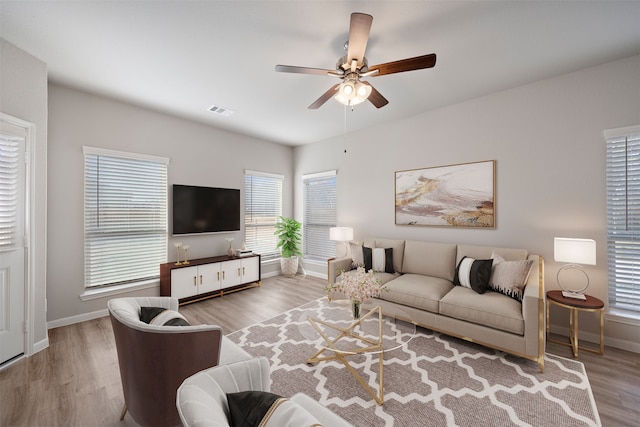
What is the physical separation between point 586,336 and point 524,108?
263 cm

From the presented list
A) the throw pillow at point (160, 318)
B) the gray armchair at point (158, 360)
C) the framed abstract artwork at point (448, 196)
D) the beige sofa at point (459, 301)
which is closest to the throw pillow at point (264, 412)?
the gray armchair at point (158, 360)

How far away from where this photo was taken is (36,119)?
8.11 feet

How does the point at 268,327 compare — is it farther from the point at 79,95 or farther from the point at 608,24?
the point at 608,24

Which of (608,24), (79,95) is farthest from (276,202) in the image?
(608,24)

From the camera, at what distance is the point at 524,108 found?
3025mm

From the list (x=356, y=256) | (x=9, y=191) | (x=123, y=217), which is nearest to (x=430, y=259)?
(x=356, y=256)

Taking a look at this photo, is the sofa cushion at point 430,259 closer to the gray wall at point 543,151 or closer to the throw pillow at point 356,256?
the gray wall at point 543,151

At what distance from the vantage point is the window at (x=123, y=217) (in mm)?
3236

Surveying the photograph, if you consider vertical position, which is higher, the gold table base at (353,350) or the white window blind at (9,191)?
the white window blind at (9,191)

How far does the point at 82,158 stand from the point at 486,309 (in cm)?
492

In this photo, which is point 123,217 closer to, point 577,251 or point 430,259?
point 430,259

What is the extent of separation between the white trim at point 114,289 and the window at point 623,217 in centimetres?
560

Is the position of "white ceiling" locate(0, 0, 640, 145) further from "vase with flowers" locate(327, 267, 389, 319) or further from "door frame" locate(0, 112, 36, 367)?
"vase with flowers" locate(327, 267, 389, 319)

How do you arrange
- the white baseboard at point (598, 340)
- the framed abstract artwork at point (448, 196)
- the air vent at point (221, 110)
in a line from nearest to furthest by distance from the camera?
the white baseboard at point (598, 340) → the framed abstract artwork at point (448, 196) → the air vent at point (221, 110)
